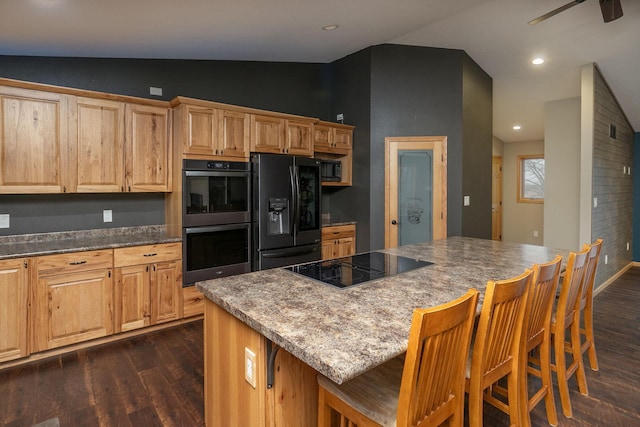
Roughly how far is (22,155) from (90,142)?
19.6 inches

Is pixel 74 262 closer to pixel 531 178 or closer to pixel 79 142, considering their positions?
pixel 79 142

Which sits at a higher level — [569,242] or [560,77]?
[560,77]

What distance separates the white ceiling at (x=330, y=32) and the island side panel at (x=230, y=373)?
2.24m

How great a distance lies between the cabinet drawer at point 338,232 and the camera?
14.8 ft

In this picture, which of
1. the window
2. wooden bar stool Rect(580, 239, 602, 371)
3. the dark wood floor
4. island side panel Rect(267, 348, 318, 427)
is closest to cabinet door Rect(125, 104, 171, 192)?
the dark wood floor

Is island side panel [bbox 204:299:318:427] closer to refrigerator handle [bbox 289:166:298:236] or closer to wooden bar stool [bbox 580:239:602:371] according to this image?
wooden bar stool [bbox 580:239:602:371]

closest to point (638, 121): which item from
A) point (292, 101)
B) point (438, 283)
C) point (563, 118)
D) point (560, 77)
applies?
point (563, 118)

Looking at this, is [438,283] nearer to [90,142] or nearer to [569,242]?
[90,142]

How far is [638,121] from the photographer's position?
236 inches

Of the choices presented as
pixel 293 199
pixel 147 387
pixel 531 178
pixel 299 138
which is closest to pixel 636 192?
pixel 531 178

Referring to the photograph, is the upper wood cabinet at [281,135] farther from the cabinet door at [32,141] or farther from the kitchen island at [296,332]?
the kitchen island at [296,332]

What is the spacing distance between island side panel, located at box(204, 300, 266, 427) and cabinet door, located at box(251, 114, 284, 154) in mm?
2443

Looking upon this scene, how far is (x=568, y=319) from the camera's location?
2.25 meters

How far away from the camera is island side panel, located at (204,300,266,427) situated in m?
1.42
